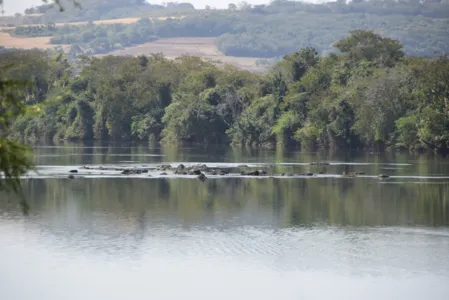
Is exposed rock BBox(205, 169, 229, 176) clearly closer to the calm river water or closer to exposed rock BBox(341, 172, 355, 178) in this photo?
the calm river water

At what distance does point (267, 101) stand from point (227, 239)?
7282 cm

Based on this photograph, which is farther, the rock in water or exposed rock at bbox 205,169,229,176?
exposed rock at bbox 205,169,229,176

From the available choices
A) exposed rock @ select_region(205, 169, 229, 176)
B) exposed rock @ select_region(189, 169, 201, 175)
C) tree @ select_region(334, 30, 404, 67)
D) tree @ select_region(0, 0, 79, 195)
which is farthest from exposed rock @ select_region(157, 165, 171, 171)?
tree @ select_region(0, 0, 79, 195)

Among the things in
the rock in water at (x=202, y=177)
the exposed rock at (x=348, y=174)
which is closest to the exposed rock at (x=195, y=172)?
the rock in water at (x=202, y=177)

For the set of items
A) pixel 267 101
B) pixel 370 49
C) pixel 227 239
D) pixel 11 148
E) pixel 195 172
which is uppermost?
pixel 370 49

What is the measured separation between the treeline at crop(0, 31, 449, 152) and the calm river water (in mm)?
31905

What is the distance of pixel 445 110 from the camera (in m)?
78.6

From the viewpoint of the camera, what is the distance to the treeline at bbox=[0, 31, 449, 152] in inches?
3327

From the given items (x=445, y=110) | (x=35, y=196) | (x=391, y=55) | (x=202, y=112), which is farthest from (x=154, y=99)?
(x=35, y=196)

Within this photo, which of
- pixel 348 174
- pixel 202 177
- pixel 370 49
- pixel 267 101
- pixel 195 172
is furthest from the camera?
pixel 267 101

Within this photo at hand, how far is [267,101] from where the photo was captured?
102 m

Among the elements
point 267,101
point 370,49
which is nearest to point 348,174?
point 267,101

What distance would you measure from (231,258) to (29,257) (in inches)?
235

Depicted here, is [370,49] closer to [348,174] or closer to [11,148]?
[348,174]
